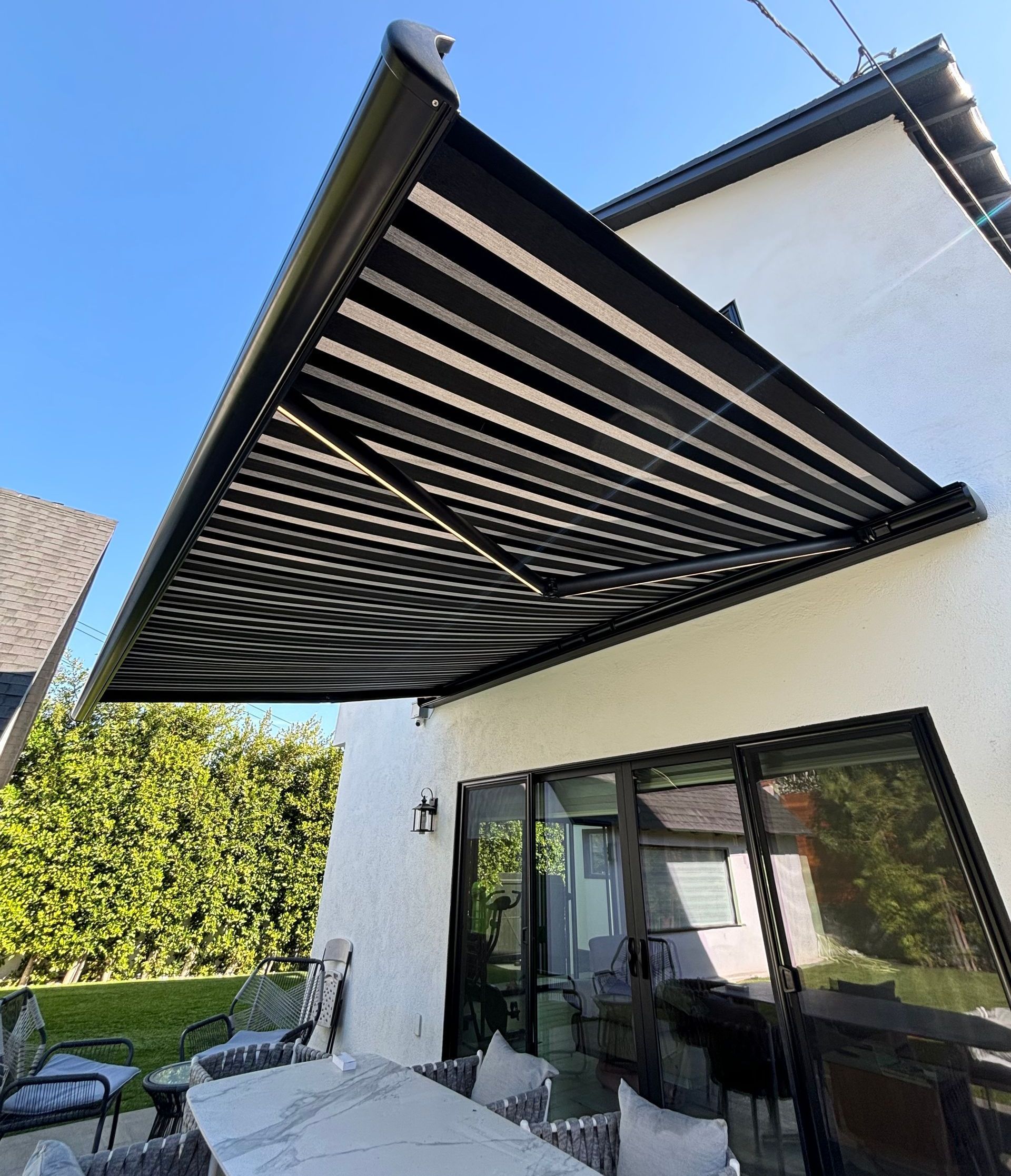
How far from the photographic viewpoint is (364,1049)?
6.81m

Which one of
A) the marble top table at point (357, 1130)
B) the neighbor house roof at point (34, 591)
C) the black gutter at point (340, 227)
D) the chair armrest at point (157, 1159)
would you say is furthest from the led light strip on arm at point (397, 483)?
the neighbor house roof at point (34, 591)

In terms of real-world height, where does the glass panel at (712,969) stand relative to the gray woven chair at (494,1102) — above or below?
above

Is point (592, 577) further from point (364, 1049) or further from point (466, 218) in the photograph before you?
point (364, 1049)

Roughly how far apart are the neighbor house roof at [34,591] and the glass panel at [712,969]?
632 centimetres

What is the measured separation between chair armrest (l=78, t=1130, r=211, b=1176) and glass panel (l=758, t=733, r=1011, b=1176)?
349cm

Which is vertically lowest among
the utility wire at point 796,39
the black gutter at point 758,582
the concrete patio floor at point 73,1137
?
the concrete patio floor at point 73,1137

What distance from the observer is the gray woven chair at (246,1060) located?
420 centimetres

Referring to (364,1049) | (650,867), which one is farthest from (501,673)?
(364,1049)

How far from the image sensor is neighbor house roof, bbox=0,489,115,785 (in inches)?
257

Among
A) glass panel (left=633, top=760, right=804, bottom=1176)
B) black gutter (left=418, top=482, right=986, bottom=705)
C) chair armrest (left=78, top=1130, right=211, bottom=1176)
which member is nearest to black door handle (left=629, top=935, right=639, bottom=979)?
glass panel (left=633, top=760, right=804, bottom=1176)

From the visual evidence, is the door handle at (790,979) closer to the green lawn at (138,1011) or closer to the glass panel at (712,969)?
the glass panel at (712,969)

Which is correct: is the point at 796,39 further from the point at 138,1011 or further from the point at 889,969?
the point at 138,1011

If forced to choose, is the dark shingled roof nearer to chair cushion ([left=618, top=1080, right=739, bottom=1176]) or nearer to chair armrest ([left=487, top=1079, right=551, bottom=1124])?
chair cushion ([left=618, top=1080, right=739, bottom=1176])

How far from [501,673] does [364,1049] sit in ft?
16.0
